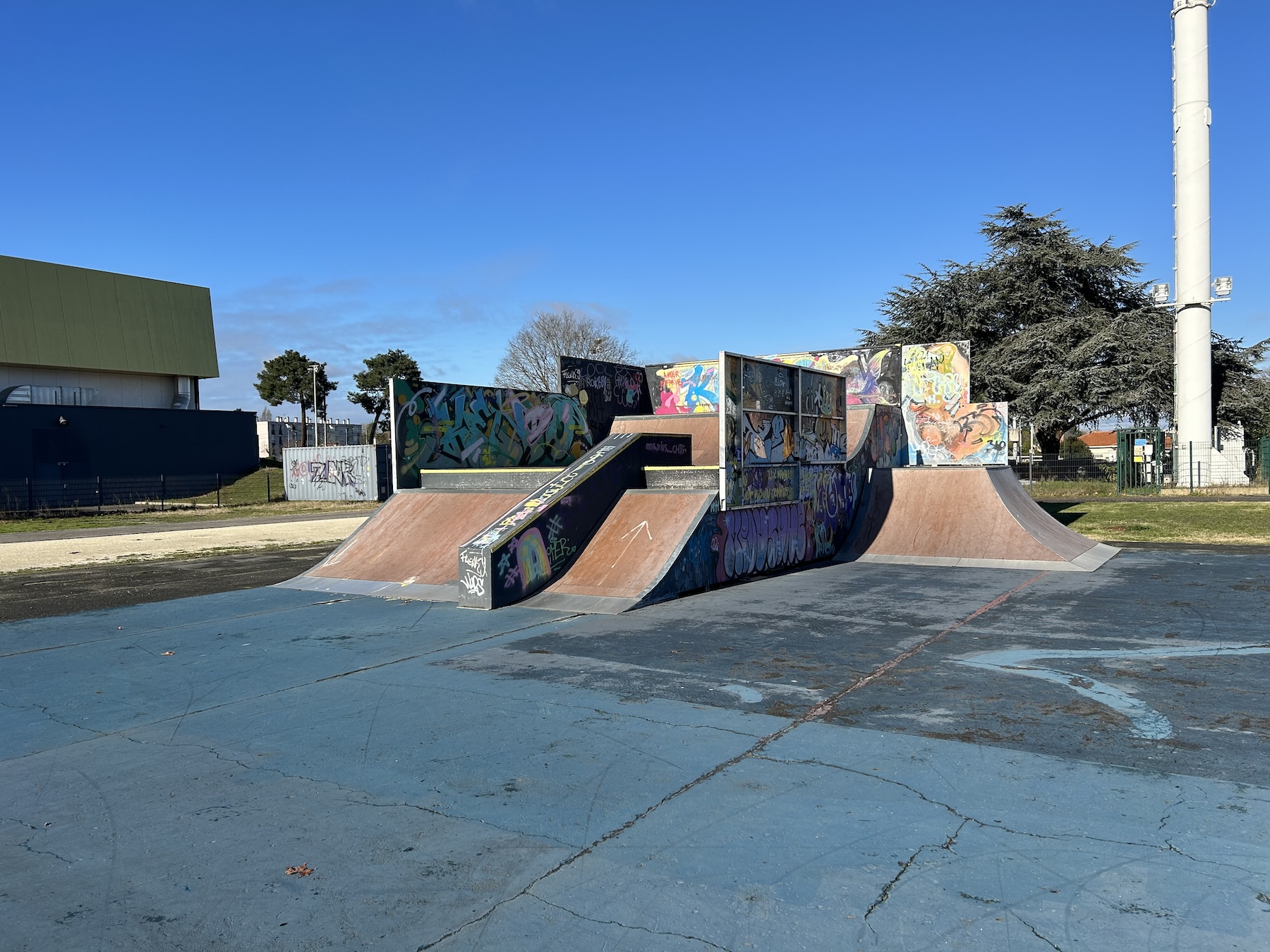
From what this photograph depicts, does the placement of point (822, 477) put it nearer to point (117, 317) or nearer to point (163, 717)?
point (163, 717)

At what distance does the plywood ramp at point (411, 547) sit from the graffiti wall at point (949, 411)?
10735 mm

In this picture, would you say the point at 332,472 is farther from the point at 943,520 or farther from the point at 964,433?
the point at 943,520

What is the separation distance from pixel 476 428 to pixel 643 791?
10.8 metres

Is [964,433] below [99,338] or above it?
below

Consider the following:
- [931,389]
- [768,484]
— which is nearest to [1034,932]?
[768,484]

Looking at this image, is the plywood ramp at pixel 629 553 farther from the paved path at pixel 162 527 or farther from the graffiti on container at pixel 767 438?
the paved path at pixel 162 527

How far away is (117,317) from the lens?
135 ft

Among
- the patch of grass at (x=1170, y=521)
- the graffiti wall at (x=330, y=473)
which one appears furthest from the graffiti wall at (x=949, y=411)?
the graffiti wall at (x=330, y=473)

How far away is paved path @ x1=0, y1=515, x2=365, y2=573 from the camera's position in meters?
15.3

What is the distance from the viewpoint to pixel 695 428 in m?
15.5

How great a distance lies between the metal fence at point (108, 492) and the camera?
28984 millimetres

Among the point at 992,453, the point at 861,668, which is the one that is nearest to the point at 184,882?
the point at 861,668

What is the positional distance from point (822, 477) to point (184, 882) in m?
11.6

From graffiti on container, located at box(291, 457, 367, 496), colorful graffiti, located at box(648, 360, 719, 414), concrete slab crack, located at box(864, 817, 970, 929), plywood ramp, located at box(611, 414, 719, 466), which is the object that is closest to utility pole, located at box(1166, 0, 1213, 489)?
colorful graffiti, located at box(648, 360, 719, 414)
